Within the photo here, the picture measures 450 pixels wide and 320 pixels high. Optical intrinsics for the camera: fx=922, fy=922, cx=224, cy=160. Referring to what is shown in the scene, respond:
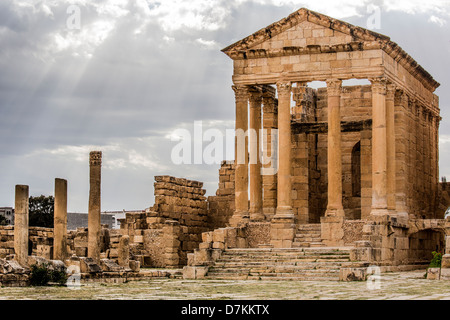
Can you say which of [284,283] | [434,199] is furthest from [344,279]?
[434,199]

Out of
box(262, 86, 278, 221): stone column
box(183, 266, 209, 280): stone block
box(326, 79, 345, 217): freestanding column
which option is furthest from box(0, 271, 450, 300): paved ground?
box(262, 86, 278, 221): stone column

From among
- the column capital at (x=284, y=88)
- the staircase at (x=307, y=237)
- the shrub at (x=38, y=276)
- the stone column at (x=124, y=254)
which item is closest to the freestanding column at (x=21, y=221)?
the shrub at (x=38, y=276)

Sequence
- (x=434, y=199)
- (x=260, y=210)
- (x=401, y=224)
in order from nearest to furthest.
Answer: (x=401, y=224) < (x=260, y=210) < (x=434, y=199)

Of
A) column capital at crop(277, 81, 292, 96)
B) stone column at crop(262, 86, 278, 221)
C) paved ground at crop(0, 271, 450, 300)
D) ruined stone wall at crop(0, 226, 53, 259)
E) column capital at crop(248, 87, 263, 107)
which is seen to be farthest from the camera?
ruined stone wall at crop(0, 226, 53, 259)

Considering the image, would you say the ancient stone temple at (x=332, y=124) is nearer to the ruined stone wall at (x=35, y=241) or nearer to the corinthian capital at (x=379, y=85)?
the corinthian capital at (x=379, y=85)

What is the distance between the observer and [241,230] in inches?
1319

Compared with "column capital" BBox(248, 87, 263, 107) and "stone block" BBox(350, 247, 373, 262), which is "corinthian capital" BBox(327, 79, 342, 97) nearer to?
"column capital" BBox(248, 87, 263, 107)

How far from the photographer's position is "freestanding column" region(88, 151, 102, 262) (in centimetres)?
3068

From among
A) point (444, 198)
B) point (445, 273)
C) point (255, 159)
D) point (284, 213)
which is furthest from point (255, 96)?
point (445, 273)

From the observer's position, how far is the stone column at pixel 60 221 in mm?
30594

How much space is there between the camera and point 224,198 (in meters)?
42.5

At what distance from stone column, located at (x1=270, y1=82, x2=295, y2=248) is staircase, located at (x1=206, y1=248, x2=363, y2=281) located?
5.67 feet
